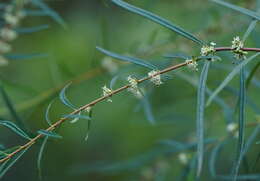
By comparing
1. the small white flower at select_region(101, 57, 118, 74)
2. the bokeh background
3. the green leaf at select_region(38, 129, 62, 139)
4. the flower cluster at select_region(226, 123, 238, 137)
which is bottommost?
the green leaf at select_region(38, 129, 62, 139)

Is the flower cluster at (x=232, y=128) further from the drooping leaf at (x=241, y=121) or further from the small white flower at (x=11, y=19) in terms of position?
the small white flower at (x=11, y=19)

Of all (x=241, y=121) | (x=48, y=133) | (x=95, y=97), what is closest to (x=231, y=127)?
(x=241, y=121)

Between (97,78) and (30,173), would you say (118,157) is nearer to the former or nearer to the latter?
(30,173)

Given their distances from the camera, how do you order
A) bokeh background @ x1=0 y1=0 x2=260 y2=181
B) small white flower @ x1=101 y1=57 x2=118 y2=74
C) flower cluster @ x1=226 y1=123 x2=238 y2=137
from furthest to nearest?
bokeh background @ x1=0 y1=0 x2=260 y2=181 → small white flower @ x1=101 y1=57 x2=118 y2=74 → flower cluster @ x1=226 y1=123 x2=238 y2=137

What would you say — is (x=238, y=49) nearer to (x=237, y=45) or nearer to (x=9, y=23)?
(x=237, y=45)

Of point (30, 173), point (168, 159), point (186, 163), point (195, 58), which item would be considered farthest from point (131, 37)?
point (195, 58)

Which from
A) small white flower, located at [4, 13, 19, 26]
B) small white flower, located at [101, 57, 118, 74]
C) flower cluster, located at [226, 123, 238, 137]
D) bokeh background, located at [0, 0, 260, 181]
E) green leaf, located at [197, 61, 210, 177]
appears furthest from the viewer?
bokeh background, located at [0, 0, 260, 181]

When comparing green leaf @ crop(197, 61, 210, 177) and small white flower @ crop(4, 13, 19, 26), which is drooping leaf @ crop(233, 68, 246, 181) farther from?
small white flower @ crop(4, 13, 19, 26)

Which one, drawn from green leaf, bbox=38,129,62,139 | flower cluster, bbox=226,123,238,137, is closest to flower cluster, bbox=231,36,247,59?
green leaf, bbox=38,129,62,139

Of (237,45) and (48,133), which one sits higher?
(237,45)

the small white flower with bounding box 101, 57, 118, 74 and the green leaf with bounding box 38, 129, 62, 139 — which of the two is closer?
the green leaf with bounding box 38, 129, 62, 139

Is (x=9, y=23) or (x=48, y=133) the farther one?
(x=9, y=23)
